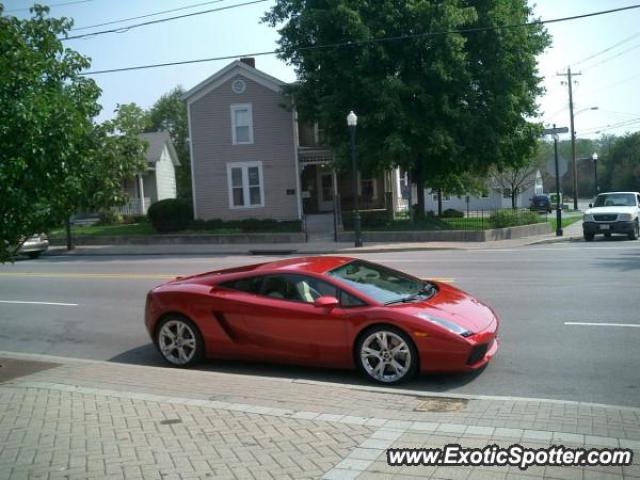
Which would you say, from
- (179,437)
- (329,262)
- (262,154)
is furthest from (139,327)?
(262,154)

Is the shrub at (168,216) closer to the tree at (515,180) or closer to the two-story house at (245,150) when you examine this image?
the two-story house at (245,150)

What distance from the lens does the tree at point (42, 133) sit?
6.92 m

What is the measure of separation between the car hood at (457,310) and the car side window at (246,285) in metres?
1.86

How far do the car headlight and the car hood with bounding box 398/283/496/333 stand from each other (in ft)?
0.16

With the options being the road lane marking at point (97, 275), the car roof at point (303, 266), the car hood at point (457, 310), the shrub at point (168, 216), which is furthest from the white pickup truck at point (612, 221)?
the shrub at point (168, 216)

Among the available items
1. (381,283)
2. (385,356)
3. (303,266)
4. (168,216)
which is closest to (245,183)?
(168,216)

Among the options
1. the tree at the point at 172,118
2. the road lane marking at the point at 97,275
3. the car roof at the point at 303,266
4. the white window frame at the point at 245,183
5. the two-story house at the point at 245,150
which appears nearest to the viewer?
the car roof at the point at 303,266

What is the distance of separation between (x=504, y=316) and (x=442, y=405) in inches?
176

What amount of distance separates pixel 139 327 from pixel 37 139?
182 inches

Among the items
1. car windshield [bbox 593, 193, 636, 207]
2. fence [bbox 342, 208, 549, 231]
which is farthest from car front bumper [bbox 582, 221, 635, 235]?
fence [bbox 342, 208, 549, 231]

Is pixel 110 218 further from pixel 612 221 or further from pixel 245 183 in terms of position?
pixel 612 221

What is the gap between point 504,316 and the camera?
389 inches

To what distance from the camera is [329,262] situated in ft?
26.6

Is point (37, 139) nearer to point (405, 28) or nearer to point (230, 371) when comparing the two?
point (230, 371)
